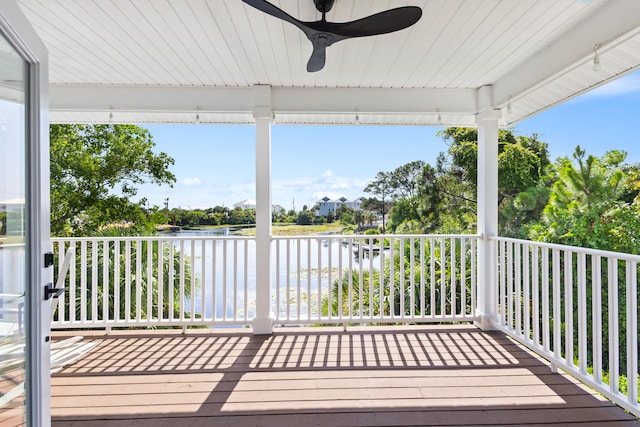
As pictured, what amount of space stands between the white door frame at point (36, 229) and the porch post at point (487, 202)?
332 cm

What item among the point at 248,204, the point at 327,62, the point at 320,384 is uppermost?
the point at 327,62

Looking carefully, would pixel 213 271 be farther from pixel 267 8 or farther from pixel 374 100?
pixel 267 8

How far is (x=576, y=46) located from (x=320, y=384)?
2.79m

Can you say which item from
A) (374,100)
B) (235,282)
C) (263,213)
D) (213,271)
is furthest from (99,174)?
(374,100)

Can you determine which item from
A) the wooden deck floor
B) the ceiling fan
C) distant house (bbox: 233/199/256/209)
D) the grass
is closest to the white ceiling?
the ceiling fan

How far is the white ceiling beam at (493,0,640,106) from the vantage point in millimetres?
2021

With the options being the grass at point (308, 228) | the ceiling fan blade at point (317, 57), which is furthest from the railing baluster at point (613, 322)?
the grass at point (308, 228)

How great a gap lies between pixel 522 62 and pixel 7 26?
10.6ft

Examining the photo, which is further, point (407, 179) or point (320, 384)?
point (407, 179)

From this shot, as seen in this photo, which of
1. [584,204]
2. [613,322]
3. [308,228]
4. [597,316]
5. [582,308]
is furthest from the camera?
[584,204]

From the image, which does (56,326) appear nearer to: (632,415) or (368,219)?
(632,415)

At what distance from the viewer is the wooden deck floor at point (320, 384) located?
2010 millimetres

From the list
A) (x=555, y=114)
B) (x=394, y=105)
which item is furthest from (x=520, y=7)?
(x=555, y=114)

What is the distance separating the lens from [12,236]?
1.25 m
